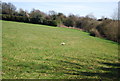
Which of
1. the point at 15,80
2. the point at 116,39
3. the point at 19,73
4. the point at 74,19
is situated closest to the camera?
the point at 15,80

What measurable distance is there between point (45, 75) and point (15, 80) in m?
1.23

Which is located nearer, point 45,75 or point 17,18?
point 45,75

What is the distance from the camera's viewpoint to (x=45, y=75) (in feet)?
15.1

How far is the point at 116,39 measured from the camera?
82.6 ft

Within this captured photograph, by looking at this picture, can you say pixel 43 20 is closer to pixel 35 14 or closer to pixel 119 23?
pixel 35 14

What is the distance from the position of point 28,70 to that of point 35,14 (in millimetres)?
39793

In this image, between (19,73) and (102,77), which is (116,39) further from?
(19,73)

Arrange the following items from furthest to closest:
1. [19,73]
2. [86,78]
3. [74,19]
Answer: [74,19], [86,78], [19,73]

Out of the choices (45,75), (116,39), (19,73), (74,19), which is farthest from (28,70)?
(74,19)

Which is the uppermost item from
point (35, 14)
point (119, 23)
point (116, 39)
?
point (35, 14)

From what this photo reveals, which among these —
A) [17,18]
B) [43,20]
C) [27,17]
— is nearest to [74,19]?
[43,20]

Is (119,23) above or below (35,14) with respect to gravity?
below

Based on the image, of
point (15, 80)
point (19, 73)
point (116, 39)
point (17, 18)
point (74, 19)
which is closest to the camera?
point (15, 80)

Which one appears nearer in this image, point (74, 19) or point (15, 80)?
point (15, 80)
